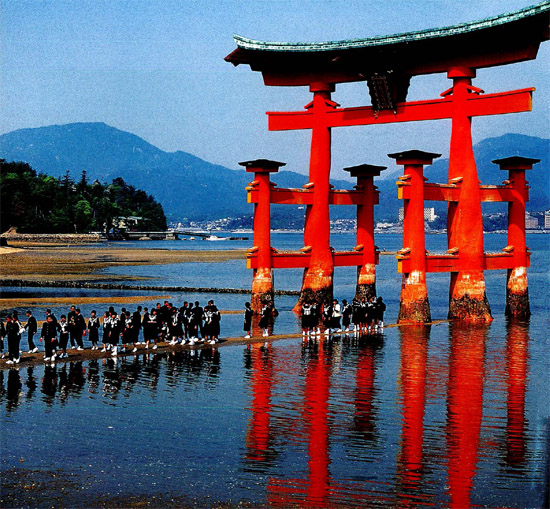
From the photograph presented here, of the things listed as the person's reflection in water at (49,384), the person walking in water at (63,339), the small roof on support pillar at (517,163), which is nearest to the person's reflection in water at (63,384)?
the person's reflection in water at (49,384)

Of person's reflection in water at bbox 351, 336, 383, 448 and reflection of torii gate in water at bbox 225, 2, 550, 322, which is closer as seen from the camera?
person's reflection in water at bbox 351, 336, 383, 448

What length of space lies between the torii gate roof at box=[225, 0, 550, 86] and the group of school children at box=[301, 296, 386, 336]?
11652mm

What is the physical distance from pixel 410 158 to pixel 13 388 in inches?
866

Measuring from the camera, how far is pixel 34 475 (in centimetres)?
1642

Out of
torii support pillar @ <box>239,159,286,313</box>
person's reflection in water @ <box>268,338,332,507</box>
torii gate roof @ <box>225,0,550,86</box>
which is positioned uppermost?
torii gate roof @ <box>225,0,550,86</box>

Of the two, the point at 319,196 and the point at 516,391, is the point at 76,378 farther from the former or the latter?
the point at 319,196

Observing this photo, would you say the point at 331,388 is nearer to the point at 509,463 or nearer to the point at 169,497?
the point at 509,463

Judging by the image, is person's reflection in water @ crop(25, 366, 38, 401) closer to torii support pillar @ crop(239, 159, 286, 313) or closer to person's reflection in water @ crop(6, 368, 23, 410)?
person's reflection in water @ crop(6, 368, 23, 410)

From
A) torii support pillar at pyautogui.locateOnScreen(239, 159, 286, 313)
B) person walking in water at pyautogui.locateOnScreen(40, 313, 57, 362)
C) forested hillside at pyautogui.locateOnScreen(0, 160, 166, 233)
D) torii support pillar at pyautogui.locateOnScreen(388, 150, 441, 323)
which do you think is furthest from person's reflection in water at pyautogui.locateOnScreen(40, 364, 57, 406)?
forested hillside at pyautogui.locateOnScreen(0, 160, 166, 233)

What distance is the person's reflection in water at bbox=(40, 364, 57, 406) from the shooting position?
22.9 meters

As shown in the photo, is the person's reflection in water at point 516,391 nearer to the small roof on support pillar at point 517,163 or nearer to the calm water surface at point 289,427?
the calm water surface at point 289,427

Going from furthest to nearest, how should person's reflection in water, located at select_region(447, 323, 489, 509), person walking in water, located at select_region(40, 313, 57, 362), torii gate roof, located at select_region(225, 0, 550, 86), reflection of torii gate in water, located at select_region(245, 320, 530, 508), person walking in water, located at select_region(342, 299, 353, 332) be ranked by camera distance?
1. torii gate roof, located at select_region(225, 0, 550, 86)
2. person walking in water, located at select_region(342, 299, 353, 332)
3. person walking in water, located at select_region(40, 313, 57, 362)
4. person's reflection in water, located at select_region(447, 323, 489, 509)
5. reflection of torii gate in water, located at select_region(245, 320, 530, 508)

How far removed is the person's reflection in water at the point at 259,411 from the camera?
1779 cm

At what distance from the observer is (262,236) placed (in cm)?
4344
